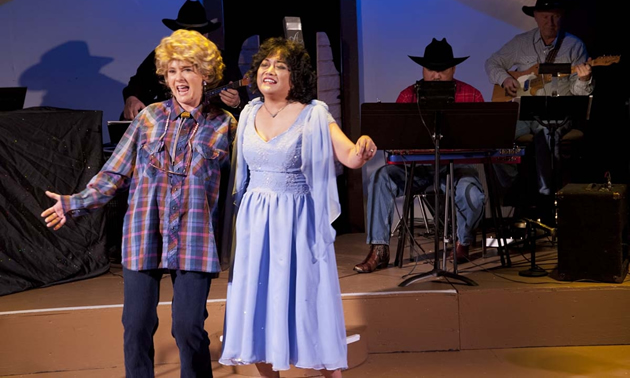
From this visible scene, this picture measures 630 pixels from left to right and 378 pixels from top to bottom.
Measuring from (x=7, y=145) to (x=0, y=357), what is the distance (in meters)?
1.44

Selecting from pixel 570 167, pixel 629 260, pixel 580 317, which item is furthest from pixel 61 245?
pixel 570 167

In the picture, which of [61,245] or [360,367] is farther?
[61,245]

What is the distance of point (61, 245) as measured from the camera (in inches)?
208

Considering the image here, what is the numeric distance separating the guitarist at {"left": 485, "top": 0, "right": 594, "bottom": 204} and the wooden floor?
5.62ft

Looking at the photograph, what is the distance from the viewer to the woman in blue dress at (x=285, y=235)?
3258 millimetres

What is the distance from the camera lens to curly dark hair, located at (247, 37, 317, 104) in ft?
11.0

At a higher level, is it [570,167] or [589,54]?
[589,54]

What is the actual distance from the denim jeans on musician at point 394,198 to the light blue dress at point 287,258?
2202 mm

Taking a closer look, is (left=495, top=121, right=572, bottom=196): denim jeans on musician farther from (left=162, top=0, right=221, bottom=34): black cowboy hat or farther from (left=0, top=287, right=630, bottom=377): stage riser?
(left=162, top=0, right=221, bottom=34): black cowboy hat

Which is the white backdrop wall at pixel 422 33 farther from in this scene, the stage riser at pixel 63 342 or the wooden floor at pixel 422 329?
the stage riser at pixel 63 342

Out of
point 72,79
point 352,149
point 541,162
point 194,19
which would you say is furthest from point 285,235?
point 72,79

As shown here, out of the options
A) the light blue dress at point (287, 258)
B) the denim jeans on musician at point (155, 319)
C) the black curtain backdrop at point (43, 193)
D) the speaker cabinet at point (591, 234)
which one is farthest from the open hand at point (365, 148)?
the black curtain backdrop at point (43, 193)

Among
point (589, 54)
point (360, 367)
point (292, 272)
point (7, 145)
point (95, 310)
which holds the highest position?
point (589, 54)

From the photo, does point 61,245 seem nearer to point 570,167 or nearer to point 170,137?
point 170,137
